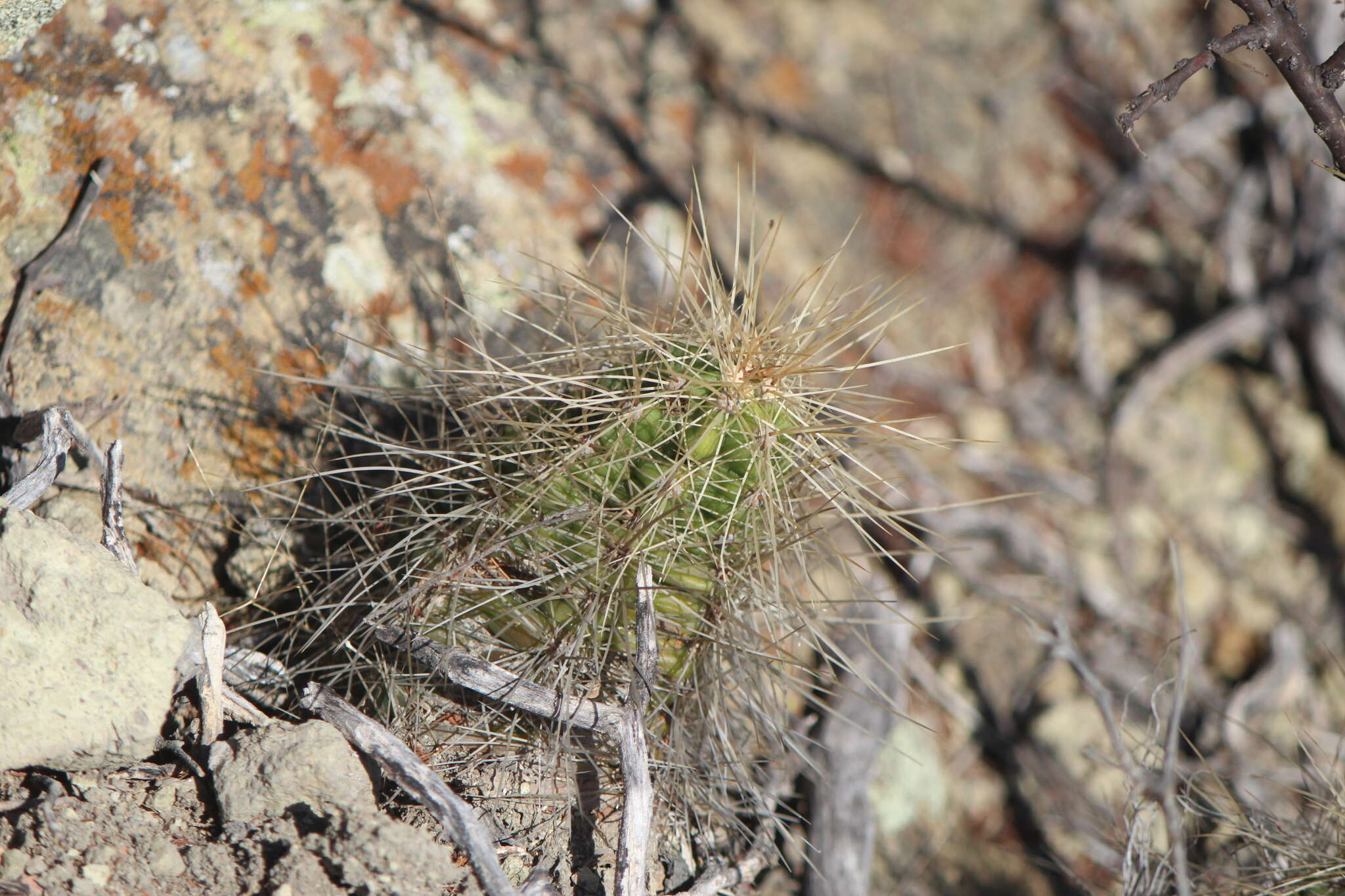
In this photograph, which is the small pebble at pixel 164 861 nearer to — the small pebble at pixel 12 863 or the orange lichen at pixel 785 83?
the small pebble at pixel 12 863

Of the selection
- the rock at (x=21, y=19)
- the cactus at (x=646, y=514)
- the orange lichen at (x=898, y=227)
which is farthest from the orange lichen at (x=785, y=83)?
the rock at (x=21, y=19)

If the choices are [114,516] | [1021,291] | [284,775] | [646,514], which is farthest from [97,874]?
[1021,291]

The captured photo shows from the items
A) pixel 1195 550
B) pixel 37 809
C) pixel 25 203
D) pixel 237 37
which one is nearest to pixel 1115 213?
pixel 1195 550

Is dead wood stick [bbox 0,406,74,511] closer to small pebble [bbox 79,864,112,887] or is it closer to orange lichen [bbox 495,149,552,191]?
small pebble [bbox 79,864,112,887]

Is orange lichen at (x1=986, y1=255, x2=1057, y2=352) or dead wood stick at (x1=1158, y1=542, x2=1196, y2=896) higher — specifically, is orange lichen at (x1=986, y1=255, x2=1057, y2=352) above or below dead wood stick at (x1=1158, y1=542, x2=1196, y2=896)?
above

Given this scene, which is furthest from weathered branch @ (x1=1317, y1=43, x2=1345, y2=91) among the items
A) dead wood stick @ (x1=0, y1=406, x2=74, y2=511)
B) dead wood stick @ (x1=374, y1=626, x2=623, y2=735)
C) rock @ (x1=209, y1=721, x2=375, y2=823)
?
dead wood stick @ (x1=0, y1=406, x2=74, y2=511)

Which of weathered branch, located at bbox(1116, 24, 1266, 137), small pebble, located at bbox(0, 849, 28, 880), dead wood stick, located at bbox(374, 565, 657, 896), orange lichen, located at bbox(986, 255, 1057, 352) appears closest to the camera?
small pebble, located at bbox(0, 849, 28, 880)
